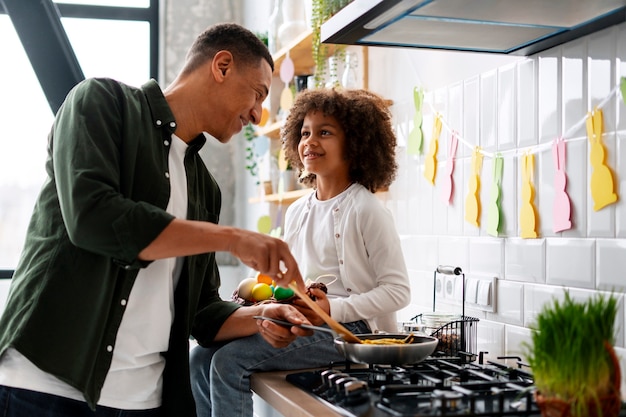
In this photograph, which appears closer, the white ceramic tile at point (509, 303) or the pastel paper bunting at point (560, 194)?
the pastel paper bunting at point (560, 194)

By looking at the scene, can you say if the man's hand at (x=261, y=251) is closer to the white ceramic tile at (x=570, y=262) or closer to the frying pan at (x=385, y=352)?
the frying pan at (x=385, y=352)

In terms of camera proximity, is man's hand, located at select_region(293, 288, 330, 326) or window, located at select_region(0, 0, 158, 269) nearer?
man's hand, located at select_region(293, 288, 330, 326)

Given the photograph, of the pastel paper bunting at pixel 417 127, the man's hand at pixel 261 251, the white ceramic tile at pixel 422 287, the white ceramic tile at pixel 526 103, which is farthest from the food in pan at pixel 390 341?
the pastel paper bunting at pixel 417 127

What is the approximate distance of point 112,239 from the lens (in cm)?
129

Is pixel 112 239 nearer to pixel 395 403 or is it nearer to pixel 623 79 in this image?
pixel 395 403

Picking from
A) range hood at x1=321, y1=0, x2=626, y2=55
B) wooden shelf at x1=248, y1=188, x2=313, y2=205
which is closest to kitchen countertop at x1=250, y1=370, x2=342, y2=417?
range hood at x1=321, y1=0, x2=626, y2=55

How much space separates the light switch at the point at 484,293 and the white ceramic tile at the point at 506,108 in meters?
0.36

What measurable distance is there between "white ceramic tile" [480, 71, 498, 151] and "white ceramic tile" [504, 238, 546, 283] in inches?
10.7

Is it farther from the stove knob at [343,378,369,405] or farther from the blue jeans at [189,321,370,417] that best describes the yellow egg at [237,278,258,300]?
the stove knob at [343,378,369,405]

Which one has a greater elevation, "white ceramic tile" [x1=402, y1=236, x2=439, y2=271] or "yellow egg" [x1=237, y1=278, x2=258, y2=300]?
"white ceramic tile" [x1=402, y1=236, x2=439, y2=271]

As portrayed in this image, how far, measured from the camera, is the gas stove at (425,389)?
1165mm

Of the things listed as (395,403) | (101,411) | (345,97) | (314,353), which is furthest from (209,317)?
→ (345,97)

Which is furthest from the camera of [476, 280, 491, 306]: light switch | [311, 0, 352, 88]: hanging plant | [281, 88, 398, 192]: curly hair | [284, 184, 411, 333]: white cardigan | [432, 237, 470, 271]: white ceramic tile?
[311, 0, 352, 88]: hanging plant

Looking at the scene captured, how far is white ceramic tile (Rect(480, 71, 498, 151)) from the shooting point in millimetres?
1948
